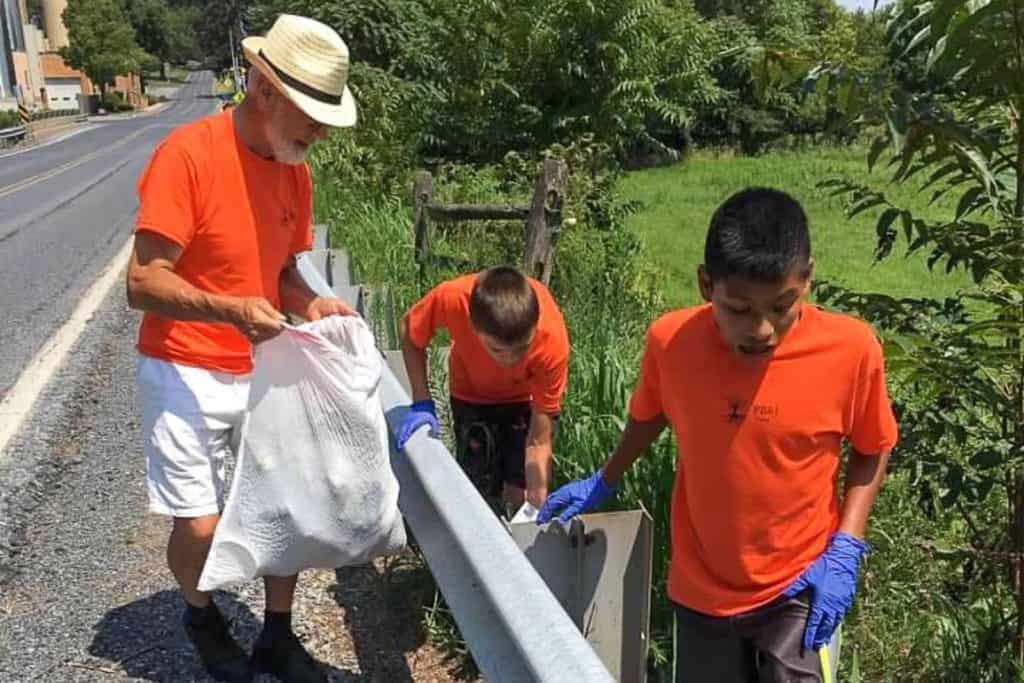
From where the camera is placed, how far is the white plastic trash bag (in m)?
2.68

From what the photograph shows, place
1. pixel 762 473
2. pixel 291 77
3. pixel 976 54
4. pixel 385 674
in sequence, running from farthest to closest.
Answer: pixel 385 674, pixel 291 77, pixel 976 54, pixel 762 473

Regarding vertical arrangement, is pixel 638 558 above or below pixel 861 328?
below

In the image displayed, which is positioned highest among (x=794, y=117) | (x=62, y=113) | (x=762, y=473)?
(x=762, y=473)

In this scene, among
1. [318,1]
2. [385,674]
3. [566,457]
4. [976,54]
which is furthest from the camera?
[318,1]

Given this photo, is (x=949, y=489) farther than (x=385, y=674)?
No

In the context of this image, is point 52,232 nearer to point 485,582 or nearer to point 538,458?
point 538,458

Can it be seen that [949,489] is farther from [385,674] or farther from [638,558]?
[385,674]

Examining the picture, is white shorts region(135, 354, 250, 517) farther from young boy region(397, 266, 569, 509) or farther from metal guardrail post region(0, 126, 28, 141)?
metal guardrail post region(0, 126, 28, 141)

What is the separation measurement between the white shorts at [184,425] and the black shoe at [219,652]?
1.05ft

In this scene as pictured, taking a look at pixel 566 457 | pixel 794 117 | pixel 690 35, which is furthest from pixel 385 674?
pixel 794 117

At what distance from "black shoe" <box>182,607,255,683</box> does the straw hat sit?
1448 mm

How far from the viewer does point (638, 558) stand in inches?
92.0

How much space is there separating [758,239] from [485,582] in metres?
0.87

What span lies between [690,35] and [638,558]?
7499 mm
